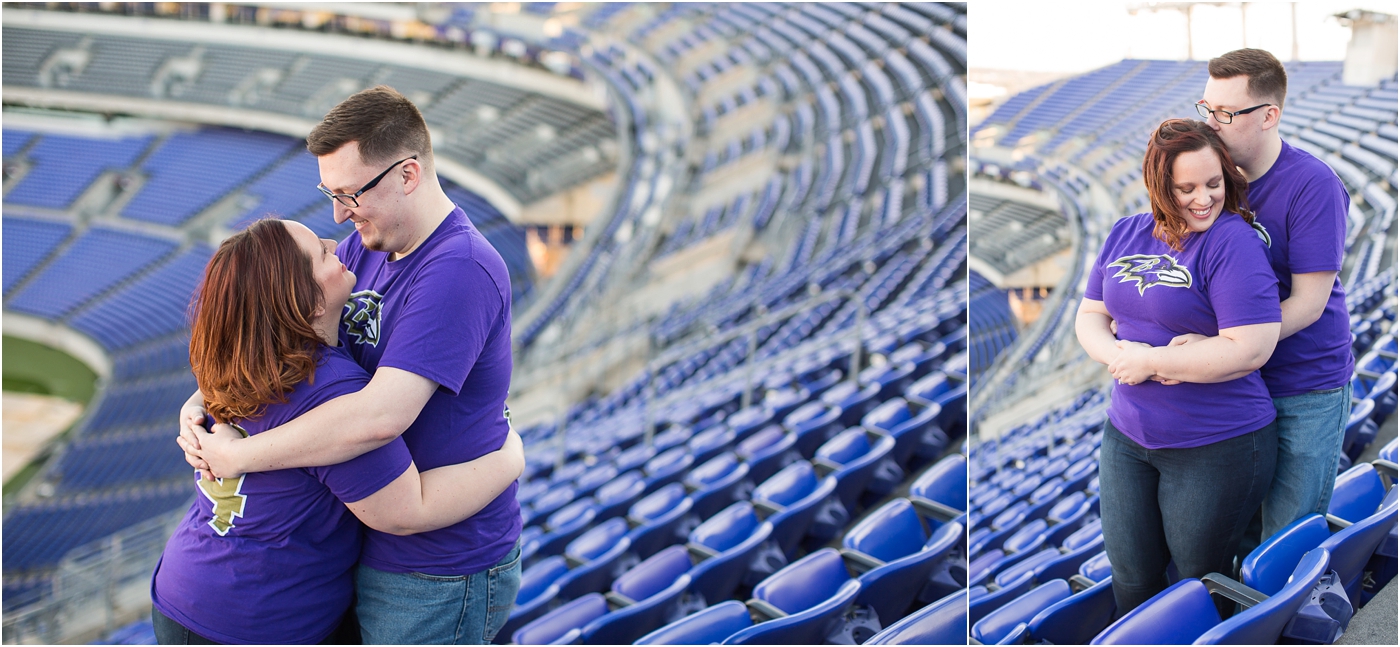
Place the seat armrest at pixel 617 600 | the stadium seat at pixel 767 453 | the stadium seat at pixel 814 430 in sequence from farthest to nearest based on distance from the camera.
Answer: the stadium seat at pixel 814 430 < the stadium seat at pixel 767 453 < the seat armrest at pixel 617 600

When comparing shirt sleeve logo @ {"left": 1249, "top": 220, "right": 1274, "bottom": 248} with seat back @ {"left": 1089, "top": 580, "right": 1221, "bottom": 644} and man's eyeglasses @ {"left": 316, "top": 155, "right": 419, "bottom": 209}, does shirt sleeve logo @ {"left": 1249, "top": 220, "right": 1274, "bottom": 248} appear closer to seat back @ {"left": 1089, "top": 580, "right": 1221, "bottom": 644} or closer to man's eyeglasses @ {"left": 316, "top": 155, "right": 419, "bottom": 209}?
seat back @ {"left": 1089, "top": 580, "right": 1221, "bottom": 644}

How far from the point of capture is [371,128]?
3.14 feet

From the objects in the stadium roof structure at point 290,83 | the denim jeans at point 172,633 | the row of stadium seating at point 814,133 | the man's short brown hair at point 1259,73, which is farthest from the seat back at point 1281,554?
the stadium roof structure at point 290,83

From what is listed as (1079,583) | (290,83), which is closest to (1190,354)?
(1079,583)

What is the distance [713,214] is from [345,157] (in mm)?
7946

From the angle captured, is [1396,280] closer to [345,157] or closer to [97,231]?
[345,157]

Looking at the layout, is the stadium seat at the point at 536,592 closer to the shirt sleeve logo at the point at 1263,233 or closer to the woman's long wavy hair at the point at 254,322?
the woman's long wavy hair at the point at 254,322

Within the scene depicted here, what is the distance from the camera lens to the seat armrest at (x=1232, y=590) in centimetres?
111

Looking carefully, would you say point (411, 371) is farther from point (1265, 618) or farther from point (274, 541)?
point (1265, 618)

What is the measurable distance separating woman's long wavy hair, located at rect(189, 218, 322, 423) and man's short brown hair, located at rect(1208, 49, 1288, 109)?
1.12 meters

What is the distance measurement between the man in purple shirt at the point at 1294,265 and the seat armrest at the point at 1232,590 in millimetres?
136

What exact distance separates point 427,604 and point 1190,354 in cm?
91

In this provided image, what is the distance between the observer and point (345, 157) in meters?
0.95

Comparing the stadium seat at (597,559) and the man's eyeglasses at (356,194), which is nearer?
the man's eyeglasses at (356,194)
